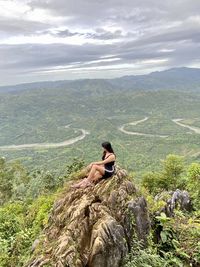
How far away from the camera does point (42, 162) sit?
6821 inches

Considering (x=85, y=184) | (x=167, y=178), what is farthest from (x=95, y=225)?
(x=167, y=178)

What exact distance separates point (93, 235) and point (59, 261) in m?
1.13

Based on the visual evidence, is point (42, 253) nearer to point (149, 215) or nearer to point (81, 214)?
point (81, 214)

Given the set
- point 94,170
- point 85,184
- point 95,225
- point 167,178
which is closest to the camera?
point 95,225

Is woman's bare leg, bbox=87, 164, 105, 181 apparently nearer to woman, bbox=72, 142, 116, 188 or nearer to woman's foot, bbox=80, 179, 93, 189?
woman, bbox=72, 142, 116, 188

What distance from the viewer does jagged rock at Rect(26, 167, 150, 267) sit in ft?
29.3


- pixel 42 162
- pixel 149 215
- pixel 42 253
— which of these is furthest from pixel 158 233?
pixel 42 162

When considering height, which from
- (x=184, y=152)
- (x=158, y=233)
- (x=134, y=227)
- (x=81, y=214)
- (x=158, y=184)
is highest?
(x=81, y=214)

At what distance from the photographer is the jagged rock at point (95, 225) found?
8938 mm

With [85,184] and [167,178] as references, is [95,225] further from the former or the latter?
[167,178]

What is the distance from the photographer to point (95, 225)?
9477mm

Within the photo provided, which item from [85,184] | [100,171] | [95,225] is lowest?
[95,225]

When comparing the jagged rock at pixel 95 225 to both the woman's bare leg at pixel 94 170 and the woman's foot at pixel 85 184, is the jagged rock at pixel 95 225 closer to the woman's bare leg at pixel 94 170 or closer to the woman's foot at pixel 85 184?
the woman's foot at pixel 85 184

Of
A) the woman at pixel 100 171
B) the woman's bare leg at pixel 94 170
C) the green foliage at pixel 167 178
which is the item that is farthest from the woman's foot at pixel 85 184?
the green foliage at pixel 167 178
